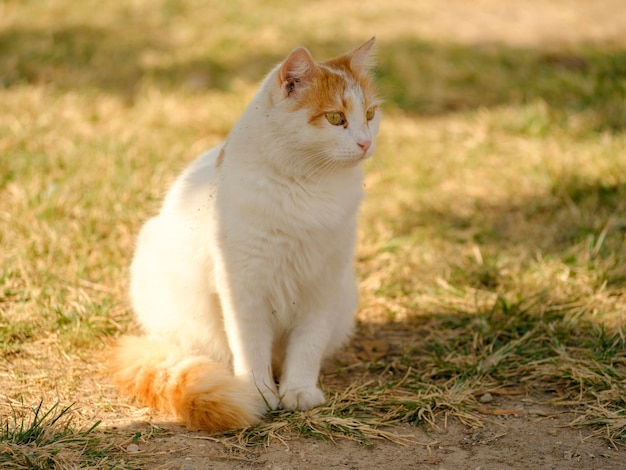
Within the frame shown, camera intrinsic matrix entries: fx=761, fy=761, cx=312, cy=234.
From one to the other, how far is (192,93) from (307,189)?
341 centimetres

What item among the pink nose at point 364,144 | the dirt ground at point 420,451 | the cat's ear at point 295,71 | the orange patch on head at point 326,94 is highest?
the cat's ear at point 295,71

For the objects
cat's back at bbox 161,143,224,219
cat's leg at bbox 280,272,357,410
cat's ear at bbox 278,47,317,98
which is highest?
cat's ear at bbox 278,47,317,98

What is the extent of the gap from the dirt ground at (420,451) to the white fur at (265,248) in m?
0.30

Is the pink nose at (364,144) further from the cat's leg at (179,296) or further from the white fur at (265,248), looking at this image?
the cat's leg at (179,296)

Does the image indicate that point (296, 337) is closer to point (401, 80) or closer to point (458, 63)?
point (401, 80)

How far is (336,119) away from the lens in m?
2.57

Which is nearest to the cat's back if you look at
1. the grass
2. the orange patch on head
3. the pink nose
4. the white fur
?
the white fur

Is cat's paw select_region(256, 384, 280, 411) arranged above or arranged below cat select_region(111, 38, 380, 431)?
below

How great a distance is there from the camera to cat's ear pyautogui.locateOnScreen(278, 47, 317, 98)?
2.50m

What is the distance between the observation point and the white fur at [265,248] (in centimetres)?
256

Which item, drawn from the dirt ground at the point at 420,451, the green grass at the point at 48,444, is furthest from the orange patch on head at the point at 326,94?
the green grass at the point at 48,444

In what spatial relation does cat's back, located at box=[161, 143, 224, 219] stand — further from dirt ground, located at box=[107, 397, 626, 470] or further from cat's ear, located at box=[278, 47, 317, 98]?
dirt ground, located at box=[107, 397, 626, 470]

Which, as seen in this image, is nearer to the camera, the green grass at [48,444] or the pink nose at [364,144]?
the green grass at [48,444]

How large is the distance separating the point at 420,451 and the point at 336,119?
1122mm
